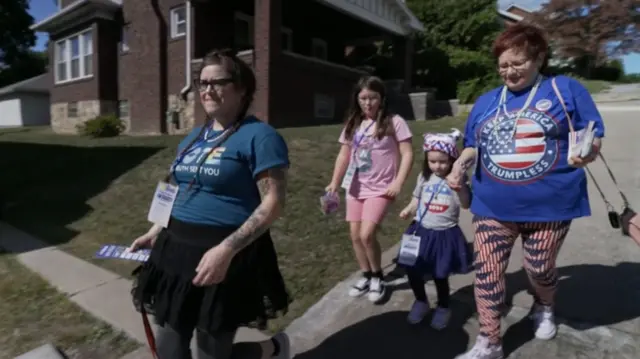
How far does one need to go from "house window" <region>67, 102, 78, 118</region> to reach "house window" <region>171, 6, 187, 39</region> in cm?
680

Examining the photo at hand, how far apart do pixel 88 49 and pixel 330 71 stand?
32.2 feet

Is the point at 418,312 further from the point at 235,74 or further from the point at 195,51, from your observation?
the point at 195,51

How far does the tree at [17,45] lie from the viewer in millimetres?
34344

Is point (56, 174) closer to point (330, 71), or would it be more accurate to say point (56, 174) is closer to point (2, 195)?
point (2, 195)

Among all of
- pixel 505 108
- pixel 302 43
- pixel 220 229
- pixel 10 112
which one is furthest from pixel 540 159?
pixel 10 112

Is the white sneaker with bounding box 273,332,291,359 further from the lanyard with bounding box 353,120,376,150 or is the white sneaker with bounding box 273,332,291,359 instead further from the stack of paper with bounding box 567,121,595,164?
the stack of paper with bounding box 567,121,595,164

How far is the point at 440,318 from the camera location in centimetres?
304

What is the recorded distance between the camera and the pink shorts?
10.9 feet

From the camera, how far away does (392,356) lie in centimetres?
283

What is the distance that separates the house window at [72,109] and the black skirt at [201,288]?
63.0ft

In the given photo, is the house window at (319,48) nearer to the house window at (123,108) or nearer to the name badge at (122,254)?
the house window at (123,108)

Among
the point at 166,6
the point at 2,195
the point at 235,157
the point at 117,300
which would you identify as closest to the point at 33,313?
the point at 117,300

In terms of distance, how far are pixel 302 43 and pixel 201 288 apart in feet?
52.3

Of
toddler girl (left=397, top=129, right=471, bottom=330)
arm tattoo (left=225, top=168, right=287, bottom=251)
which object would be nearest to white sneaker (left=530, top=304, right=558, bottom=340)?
toddler girl (left=397, top=129, right=471, bottom=330)
